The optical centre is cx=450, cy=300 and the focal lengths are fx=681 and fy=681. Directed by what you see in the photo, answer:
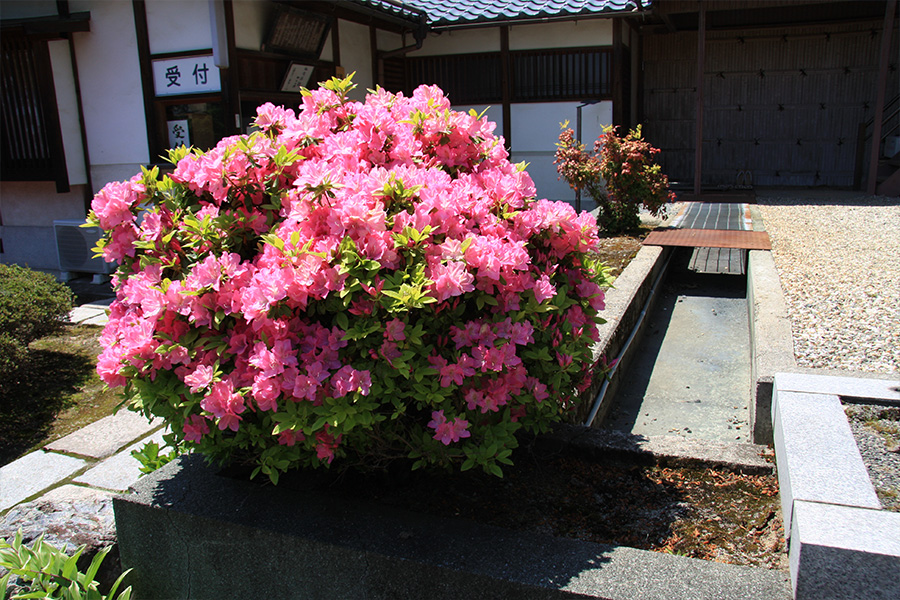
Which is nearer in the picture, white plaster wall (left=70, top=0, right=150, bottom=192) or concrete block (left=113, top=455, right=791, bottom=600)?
concrete block (left=113, top=455, right=791, bottom=600)

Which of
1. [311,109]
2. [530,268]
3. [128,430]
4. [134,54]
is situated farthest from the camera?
[134,54]

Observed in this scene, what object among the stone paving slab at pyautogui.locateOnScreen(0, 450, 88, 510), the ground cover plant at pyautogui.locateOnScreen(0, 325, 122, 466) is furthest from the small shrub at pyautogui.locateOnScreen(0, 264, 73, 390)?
the stone paving slab at pyautogui.locateOnScreen(0, 450, 88, 510)

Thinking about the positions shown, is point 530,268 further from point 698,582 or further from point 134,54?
point 134,54

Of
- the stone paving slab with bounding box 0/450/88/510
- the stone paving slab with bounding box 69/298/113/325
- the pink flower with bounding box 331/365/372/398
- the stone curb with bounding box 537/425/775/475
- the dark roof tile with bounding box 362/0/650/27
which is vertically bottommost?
the stone paving slab with bounding box 0/450/88/510

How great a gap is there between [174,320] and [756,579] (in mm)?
1884

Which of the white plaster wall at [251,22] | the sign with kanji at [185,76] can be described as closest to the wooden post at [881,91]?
the white plaster wall at [251,22]

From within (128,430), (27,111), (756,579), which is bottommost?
(128,430)

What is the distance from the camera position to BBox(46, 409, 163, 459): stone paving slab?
11.9ft

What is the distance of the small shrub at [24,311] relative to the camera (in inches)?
170

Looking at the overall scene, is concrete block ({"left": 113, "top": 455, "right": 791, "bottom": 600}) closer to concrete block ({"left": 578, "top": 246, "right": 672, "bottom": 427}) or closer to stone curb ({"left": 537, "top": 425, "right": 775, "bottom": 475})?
stone curb ({"left": 537, "top": 425, "right": 775, "bottom": 475})

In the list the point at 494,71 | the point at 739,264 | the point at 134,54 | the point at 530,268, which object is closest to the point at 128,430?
the point at 530,268

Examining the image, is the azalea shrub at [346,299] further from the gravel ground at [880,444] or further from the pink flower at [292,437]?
the gravel ground at [880,444]

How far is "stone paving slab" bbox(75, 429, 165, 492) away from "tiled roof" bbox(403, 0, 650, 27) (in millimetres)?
8822

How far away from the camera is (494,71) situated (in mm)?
11211
